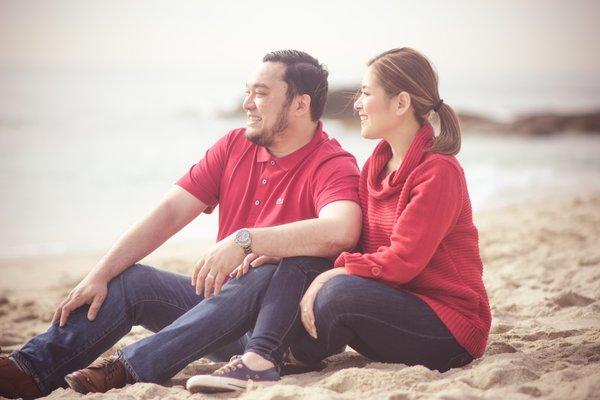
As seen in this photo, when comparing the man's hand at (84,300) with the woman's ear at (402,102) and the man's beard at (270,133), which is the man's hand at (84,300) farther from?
the woman's ear at (402,102)

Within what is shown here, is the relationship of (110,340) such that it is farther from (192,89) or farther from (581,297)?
(192,89)

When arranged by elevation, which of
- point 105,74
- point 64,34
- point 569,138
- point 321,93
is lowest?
point 569,138

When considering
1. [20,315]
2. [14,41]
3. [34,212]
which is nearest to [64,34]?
[14,41]

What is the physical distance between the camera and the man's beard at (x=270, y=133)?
3.36m

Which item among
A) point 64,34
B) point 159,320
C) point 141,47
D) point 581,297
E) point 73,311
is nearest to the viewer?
point 73,311

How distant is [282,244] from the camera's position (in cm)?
286

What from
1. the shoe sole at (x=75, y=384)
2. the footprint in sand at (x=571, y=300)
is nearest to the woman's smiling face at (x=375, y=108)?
the shoe sole at (x=75, y=384)

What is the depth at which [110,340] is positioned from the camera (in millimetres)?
2922

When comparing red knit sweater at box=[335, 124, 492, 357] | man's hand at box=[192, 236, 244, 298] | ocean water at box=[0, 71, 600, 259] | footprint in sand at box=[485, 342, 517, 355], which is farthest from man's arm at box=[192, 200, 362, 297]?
ocean water at box=[0, 71, 600, 259]

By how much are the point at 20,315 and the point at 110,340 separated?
2.15 m

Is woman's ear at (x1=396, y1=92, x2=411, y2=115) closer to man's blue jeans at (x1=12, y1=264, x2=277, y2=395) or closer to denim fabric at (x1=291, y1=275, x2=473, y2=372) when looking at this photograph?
denim fabric at (x1=291, y1=275, x2=473, y2=372)

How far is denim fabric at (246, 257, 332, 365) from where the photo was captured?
107 inches

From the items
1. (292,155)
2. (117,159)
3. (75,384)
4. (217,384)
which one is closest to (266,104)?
(292,155)

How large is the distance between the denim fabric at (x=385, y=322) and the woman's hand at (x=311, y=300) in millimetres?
22
